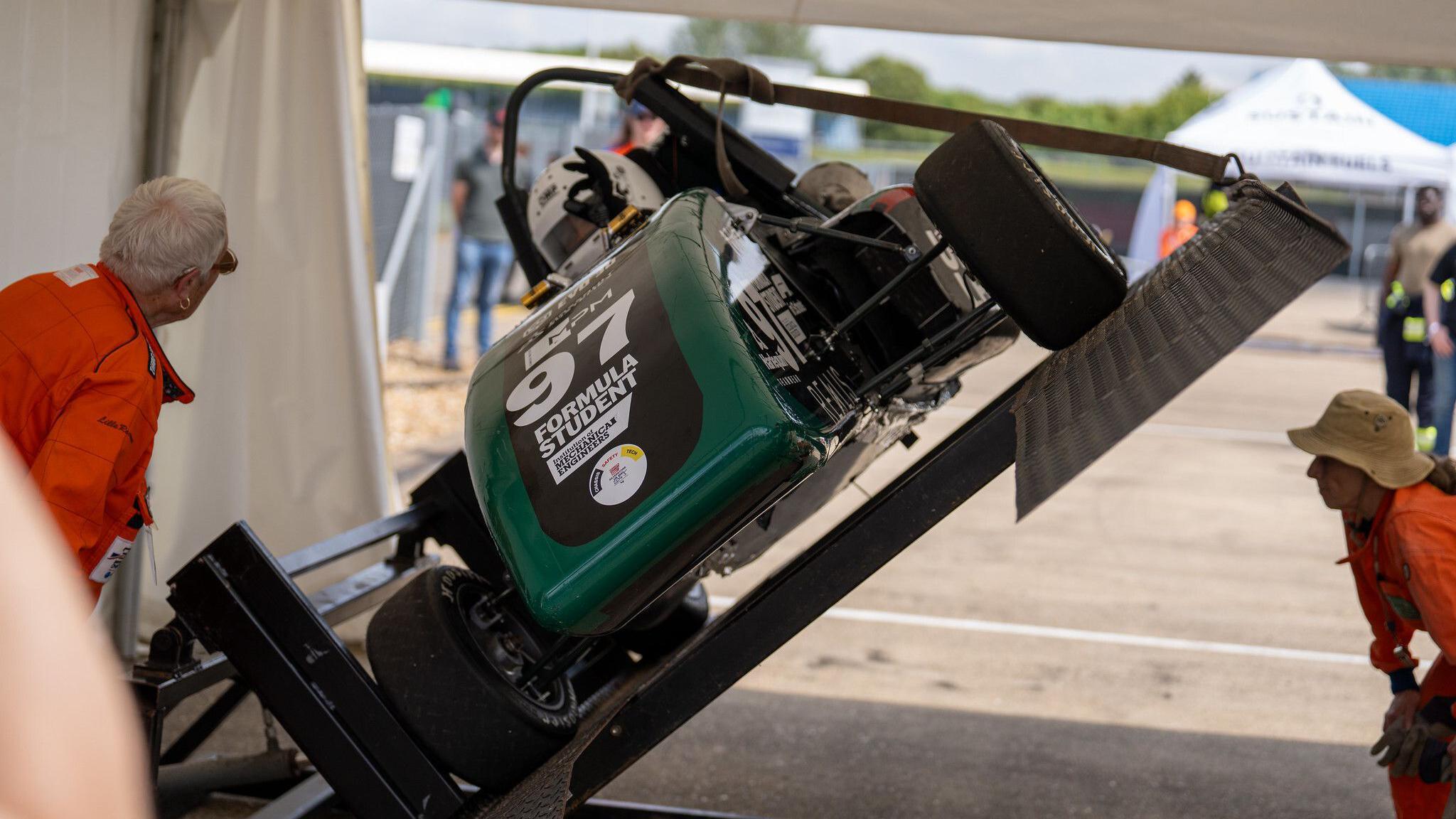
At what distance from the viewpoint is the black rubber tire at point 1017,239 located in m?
2.46

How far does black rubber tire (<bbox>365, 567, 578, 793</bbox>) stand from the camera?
2.75m

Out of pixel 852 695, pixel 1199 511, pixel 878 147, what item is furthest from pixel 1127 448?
pixel 878 147

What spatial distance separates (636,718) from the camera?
2.53 m

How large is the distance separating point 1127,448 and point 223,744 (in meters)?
8.60

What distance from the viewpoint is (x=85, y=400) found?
2.35m

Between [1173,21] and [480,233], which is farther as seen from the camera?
[480,233]

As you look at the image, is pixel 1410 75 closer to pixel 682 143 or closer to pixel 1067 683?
pixel 1067 683

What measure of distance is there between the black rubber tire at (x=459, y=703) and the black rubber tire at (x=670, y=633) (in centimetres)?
99

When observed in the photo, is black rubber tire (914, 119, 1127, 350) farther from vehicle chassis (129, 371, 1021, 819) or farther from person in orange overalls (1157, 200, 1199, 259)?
person in orange overalls (1157, 200, 1199, 259)

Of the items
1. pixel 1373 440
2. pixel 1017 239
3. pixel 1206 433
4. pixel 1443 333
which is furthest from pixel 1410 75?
pixel 1017 239

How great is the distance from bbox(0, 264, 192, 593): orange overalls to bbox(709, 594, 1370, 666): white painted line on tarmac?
3.56 meters

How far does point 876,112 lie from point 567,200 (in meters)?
0.86

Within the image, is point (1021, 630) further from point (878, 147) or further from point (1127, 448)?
point (878, 147)

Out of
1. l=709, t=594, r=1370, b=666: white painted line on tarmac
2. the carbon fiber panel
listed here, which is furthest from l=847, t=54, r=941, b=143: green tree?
the carbon fiber panel
